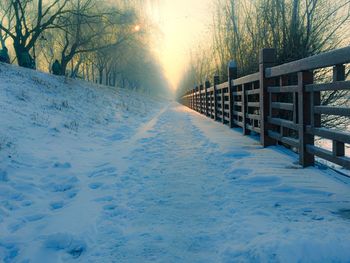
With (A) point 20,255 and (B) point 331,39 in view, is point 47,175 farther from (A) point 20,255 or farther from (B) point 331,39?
(B) point 331,39

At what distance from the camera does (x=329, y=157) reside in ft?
12.7

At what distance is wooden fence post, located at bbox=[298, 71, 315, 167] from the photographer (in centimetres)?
443

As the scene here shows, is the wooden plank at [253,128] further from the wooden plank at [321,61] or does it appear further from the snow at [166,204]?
the wooden plank at [321,61]

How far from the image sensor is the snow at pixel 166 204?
8.17 feet

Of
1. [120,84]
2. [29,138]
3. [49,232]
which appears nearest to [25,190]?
[49,232]

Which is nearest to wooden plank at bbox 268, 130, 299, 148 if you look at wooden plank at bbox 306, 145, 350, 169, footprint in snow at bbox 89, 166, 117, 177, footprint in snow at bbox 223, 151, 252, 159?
wooden plank at bbox 306, 145, 350, 169

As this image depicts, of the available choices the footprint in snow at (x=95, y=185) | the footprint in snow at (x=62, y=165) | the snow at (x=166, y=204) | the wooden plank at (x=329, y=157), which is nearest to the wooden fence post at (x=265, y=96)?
the snow at (x=166, y=204)

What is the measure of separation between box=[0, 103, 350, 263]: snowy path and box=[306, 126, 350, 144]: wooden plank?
49cm

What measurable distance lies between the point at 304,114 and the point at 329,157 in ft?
2.57

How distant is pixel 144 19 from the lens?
78.4ft

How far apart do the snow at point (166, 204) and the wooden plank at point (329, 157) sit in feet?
0.79

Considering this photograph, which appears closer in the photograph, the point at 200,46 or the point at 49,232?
the point at 49,232

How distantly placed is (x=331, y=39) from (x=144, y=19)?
60.3ft

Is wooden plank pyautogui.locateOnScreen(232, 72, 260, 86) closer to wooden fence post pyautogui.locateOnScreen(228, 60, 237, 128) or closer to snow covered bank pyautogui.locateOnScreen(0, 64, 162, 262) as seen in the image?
wooden fence post pyautogui.locateOnScreen(228, 60, 237, 128)
